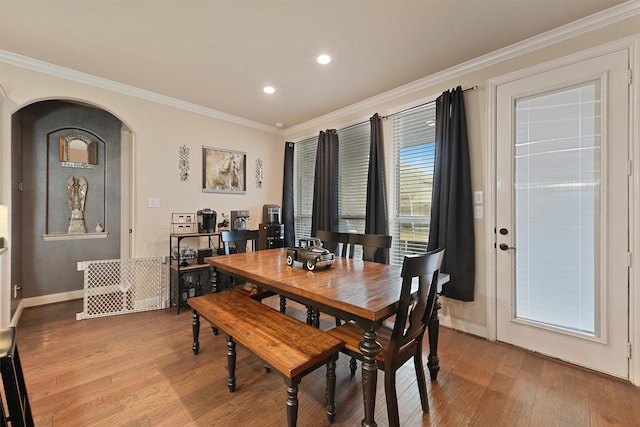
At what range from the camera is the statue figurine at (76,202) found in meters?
3.62

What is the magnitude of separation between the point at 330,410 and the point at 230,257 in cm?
148

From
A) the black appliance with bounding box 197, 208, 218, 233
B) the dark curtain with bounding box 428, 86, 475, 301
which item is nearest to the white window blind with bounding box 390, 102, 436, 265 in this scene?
the dark curtain with bounding box 428, 86, 475, 301

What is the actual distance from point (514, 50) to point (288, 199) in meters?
3.49

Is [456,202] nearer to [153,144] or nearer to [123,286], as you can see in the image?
[153,144]

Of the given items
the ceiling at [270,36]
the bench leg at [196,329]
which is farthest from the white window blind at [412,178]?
the bench leg at [196,329]

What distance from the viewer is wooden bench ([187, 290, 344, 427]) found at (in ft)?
4.28

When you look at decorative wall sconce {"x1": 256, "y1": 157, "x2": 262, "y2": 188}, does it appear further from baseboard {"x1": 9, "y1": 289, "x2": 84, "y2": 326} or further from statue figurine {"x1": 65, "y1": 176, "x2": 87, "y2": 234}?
baseboard {"x1": 9, "y1": 289, "x2": 84, "y2": 326}

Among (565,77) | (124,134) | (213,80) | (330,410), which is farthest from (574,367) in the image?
(124,134)

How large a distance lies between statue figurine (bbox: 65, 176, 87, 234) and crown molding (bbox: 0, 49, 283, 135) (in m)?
1.44

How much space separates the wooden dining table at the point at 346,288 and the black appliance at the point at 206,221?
1300 millimetres

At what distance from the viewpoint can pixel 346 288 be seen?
62.5 inches

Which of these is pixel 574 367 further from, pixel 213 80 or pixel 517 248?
pixel 213 80

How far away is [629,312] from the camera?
194 cm

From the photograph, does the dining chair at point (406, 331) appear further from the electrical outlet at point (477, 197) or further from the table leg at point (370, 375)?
the electrical outlet at point (477, 197)
